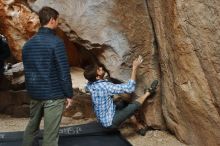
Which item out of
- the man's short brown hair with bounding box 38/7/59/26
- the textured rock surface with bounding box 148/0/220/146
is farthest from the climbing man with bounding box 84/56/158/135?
the man's short brown hair with bounding box 38/7/59/26

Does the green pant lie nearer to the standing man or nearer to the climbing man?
the standing man

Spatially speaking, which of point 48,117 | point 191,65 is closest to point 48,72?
point 48,117

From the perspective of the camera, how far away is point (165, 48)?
477 centimetres

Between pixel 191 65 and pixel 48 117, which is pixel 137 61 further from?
pixel 48 117

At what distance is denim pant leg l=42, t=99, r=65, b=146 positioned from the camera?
4.00 meters

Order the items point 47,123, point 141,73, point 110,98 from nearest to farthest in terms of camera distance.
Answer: point 47,123 → point 110,98 → point 141,73

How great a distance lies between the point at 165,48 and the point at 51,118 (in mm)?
1559

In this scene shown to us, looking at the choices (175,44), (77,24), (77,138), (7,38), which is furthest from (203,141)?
(7,38)

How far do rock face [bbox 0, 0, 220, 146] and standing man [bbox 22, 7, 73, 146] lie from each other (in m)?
1.12

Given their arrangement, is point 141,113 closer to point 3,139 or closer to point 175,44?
point 175,44

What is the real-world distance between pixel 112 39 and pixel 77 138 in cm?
123

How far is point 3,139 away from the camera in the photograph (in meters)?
4.93

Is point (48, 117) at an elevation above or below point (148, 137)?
above

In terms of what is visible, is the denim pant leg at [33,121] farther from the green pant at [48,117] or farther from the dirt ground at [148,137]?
the dirt ground at [148,137]
